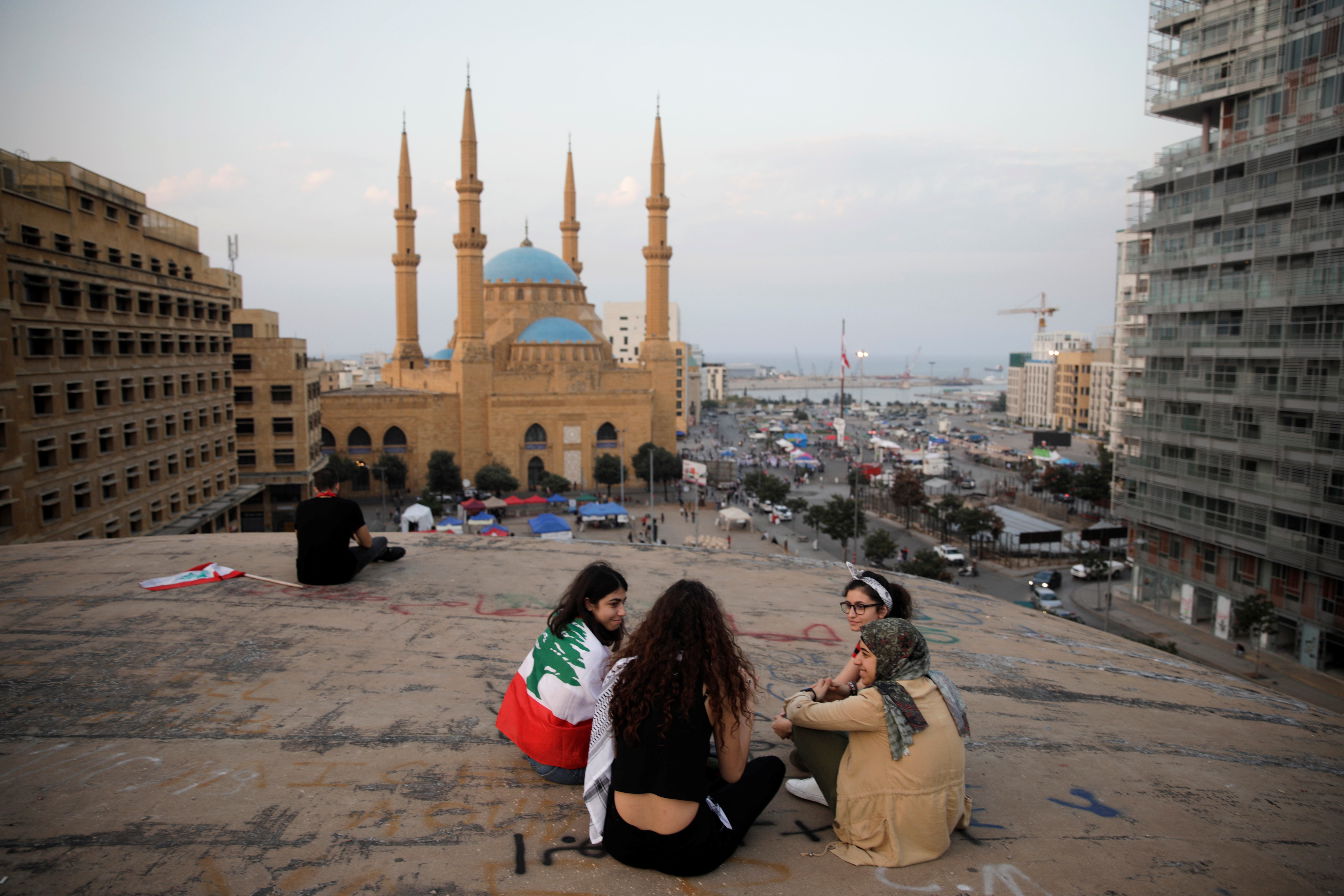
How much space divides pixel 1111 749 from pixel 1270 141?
68.0ft

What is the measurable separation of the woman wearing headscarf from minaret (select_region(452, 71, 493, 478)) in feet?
138

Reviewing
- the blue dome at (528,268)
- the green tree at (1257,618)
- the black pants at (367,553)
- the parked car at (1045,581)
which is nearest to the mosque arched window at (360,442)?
the blue dome at (528,268)

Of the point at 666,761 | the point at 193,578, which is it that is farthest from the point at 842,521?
the point at 666,761

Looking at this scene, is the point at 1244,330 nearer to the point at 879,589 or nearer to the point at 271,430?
the point at 879,589

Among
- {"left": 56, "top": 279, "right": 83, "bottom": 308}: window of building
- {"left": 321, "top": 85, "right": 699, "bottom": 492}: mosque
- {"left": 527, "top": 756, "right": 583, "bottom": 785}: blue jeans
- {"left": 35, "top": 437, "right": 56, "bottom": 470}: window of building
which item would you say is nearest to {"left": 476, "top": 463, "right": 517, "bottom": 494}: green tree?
{"left": 321, "top": 85, "right": 699, "bottom": 492}: mosque

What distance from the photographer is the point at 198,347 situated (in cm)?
2284

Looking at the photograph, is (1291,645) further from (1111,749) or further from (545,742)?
(545,742)

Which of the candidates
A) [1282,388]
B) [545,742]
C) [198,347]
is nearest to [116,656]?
[545,742]

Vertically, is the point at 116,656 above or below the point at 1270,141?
below

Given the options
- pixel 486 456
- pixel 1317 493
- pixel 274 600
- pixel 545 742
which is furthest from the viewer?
pixel 486 456

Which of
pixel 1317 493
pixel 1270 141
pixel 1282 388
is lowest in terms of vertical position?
pixel 1317 493

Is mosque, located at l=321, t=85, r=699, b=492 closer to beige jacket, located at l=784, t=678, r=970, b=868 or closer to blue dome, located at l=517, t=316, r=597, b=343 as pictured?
blue dome, located at l=517, t=316, r=597, b=343

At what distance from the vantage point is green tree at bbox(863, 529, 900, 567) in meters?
28.1

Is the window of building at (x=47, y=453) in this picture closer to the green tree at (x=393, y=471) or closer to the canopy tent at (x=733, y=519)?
the canopy tent at (x=733, y=519)
